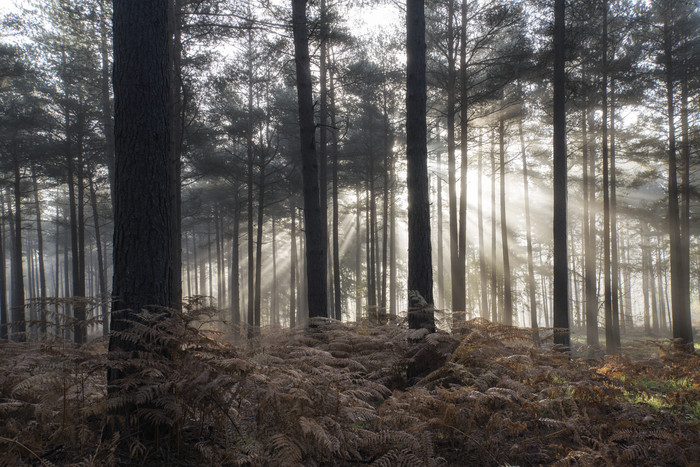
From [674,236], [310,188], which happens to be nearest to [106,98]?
[310,188]

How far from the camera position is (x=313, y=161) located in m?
9.04

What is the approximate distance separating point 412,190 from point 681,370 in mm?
5536

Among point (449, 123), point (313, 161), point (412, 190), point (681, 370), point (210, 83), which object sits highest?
point (210, 83)

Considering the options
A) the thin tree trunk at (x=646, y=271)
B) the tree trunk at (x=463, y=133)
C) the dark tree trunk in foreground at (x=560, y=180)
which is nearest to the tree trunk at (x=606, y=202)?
the dark tree trunk in foreground at (x=560, y=180)

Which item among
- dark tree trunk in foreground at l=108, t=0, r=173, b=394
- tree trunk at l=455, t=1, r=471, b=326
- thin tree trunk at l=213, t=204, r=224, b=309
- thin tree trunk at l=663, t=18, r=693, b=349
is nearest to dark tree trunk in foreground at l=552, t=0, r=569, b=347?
tree trunk at l=455, t=1, r=471, b=326

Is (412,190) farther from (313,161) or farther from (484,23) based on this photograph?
(484,23)

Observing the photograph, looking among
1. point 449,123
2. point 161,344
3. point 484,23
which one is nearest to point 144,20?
point 161,344

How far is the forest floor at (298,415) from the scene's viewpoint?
316cm

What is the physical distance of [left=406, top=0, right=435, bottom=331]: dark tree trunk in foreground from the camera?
655cm

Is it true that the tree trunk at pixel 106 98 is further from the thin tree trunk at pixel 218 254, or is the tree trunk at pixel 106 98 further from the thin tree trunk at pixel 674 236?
the thin tree trunk at pixel 674 236

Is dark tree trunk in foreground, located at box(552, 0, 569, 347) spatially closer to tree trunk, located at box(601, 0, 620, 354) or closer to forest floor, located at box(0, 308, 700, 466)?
tree trunk, located at box(601, 0, 620, 354)

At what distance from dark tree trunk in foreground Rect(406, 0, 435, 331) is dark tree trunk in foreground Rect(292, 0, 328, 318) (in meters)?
2.72

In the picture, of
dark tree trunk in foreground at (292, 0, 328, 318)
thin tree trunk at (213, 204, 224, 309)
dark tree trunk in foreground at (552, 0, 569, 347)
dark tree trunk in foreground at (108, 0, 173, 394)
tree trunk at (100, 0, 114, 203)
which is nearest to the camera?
dark tree trunk in foreground at (108, 0, 173, 394)

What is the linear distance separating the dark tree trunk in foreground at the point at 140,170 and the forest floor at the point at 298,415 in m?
0.47
